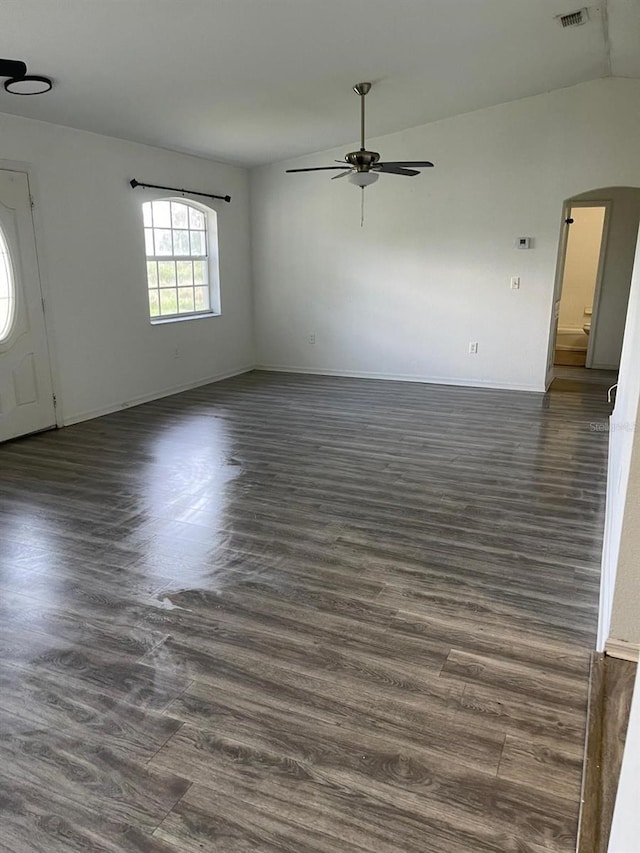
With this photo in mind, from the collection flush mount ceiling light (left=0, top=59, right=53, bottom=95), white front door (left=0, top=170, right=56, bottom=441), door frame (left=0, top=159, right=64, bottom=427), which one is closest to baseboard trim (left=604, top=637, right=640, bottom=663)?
flush mount ceiling light (left=0, top=59, right=53, bottom=95)

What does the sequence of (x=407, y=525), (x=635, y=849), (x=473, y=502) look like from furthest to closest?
(x=473, y=502)
(x=407, y=525)
(x=635, y=849)

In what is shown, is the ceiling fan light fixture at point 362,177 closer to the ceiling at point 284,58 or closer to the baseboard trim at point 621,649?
the ceiling at point 284,58

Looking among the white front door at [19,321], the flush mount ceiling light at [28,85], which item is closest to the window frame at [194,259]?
the white front door at [19,321]

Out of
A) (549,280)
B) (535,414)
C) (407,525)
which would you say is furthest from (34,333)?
(549,280)

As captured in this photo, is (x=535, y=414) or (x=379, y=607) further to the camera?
(x=535, y=414)

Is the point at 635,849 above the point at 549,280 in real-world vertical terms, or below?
below

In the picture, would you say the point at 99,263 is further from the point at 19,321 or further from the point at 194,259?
the point at 194,259

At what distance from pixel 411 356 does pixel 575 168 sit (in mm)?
2625

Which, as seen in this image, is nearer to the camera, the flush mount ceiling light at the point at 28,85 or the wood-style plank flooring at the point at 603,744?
the wood-style plank flooring at the point at 603,744

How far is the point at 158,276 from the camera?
6676 mm

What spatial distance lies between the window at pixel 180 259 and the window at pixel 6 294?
5.72 ft

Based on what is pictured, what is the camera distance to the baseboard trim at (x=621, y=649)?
2.19m

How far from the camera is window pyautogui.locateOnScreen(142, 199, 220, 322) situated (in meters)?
6.55

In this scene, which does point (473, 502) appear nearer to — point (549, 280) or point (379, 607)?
point (379, 607)
